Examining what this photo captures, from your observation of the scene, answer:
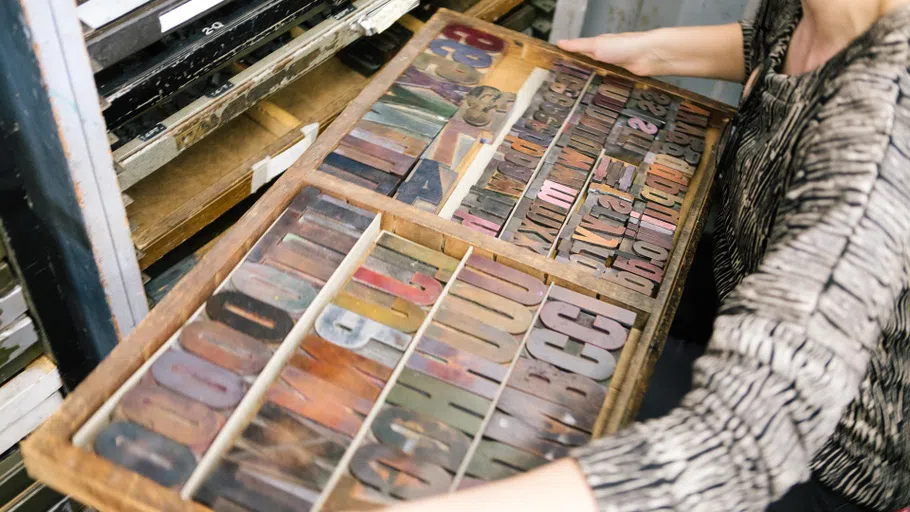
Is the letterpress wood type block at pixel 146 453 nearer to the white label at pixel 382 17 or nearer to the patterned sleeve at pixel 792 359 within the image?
the patterned sleeve at pixel 792 359

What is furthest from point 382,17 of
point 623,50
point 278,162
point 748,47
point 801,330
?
point 801,330

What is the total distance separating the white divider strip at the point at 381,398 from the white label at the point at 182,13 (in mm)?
532

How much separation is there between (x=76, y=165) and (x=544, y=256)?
669 mm

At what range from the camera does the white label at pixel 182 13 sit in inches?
41.9

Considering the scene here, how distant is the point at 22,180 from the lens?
3.48 feet

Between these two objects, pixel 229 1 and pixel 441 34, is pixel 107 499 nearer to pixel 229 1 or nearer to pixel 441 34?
pixel 229 1

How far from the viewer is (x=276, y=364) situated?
946 mm

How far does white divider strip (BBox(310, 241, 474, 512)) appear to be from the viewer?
0.84 m

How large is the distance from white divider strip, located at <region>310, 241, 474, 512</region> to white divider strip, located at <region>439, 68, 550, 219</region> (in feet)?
0.36

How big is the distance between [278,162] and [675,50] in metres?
0.83

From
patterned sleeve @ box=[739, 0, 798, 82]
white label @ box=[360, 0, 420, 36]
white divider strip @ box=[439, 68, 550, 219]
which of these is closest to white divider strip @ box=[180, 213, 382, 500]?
white divider strip @ box=[439, 68, 550, 219]

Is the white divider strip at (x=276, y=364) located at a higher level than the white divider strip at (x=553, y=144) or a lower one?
lower

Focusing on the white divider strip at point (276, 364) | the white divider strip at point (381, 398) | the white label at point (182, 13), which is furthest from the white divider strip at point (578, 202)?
the white label at point (182, 13)

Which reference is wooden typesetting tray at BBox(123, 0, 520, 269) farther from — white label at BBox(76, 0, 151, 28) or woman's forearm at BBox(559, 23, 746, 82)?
woman's forearm at BBox(559, 23, 746, 82)
